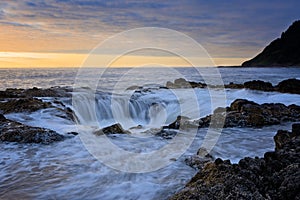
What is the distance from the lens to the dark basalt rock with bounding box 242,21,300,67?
91.3m

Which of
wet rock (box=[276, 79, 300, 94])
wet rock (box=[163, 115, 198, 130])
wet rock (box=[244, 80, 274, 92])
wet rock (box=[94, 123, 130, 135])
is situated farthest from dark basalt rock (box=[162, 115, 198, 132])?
wet rock (box=[244, 80, 274, 92])

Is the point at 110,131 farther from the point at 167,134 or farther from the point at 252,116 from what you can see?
the point at 252,116

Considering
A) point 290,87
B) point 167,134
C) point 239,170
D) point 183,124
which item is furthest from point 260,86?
point 239,170

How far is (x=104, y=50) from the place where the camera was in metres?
6.91

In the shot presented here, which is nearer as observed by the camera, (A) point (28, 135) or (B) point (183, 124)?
(A) point (28, 135)

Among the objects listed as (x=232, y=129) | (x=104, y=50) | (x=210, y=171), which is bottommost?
(x=232, y=129)

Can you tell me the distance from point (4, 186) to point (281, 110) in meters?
9.47

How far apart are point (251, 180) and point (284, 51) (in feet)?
348

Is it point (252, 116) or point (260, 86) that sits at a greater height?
point (260, 86)

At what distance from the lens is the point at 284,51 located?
9706 centimetres

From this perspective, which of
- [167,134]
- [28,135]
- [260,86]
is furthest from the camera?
[260,86]

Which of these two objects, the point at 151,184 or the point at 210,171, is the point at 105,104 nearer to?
→ the point at 151,184

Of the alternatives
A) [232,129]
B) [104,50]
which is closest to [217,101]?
[232,129]

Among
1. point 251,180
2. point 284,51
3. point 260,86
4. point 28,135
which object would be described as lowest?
point 28,135
